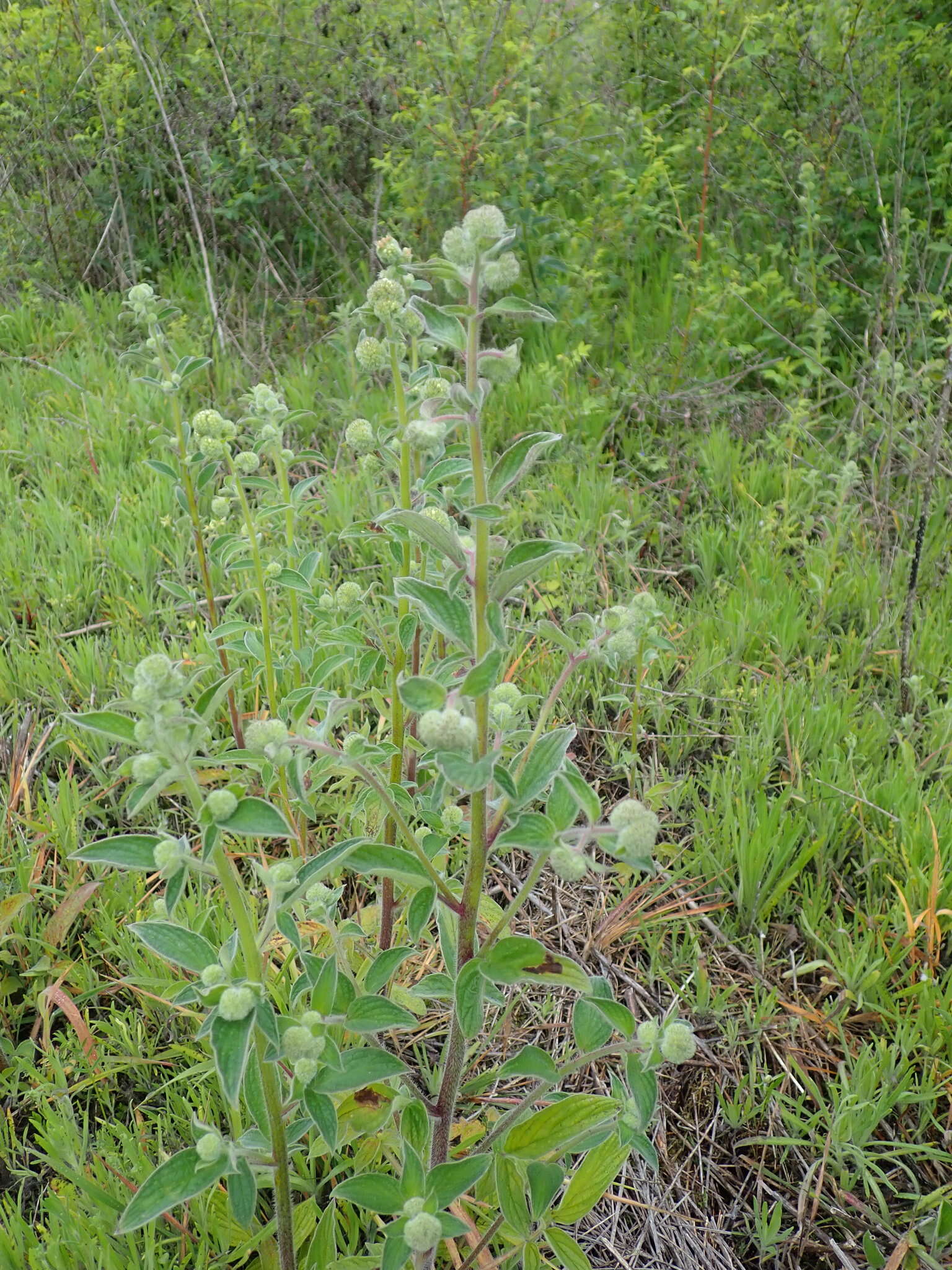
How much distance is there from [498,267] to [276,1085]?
1.06m

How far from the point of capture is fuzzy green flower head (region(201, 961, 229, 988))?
1.12 meters

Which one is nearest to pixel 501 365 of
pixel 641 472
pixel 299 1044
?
pixel 299 1044

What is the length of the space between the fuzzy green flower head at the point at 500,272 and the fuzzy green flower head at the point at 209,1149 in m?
1.05

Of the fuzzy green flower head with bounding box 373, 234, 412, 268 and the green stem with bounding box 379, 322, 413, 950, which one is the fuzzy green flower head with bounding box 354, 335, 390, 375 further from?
the fuzzy green flower head with bounding box 373, 234, 412, 268

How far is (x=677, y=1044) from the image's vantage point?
1.18 m

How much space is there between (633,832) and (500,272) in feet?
2.16

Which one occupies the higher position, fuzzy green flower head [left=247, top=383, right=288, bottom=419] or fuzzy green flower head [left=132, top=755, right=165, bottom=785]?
fuzzy green flower head [left=247, top=383, right=288, bottom=419]

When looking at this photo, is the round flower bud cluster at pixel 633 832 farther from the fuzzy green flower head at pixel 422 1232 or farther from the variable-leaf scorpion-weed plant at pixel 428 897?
the fuzzy green flower head at pixel 422 1232

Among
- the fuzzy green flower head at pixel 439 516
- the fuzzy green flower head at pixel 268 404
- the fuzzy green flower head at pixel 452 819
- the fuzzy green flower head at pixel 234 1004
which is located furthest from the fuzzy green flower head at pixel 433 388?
the fuzzy green flower head at pixel 234 1004

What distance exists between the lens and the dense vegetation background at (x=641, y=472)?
179 centimetres

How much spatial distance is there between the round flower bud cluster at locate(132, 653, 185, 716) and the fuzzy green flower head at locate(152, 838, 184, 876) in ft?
0.47

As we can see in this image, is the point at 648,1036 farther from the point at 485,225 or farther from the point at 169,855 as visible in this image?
the point at 485,225

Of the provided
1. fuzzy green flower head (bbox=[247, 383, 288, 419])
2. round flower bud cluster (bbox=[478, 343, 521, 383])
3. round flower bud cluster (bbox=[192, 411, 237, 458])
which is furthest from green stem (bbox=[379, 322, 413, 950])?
round flower bud cluster (bbox=[478, 343, 521, 383])

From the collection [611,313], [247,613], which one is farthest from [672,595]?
[611,313]
